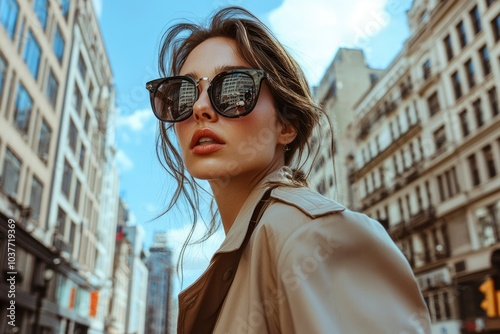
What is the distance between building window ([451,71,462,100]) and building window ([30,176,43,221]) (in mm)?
20829

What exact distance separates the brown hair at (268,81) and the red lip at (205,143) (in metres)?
0.20

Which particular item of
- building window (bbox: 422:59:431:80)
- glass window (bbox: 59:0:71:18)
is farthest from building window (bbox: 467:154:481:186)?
glass window (bbox: 59:0:71:18)

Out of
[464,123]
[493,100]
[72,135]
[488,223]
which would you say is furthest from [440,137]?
[72,135]

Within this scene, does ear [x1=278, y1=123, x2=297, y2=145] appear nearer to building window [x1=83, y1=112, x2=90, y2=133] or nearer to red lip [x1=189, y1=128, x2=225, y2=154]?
red lip [x1=189, y1=128, x2=225, y2=154]

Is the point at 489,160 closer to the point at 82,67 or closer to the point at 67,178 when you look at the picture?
the point at 67,178

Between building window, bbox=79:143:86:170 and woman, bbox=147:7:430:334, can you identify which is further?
building window, bbox=79:143:86:170

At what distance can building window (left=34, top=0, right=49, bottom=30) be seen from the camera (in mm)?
18594

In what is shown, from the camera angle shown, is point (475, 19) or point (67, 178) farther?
point (67, 178)

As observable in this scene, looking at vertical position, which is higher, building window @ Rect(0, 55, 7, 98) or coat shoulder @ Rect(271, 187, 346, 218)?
building window @ Rect(0, 55, 7, 98)

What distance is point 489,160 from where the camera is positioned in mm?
22547

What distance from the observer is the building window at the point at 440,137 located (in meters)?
26.8

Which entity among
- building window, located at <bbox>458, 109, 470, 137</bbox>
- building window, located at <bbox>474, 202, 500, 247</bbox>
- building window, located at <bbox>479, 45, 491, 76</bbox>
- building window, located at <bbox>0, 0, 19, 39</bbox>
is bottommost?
building window, located at <bbox>474, 202, 500, 247</bbox>

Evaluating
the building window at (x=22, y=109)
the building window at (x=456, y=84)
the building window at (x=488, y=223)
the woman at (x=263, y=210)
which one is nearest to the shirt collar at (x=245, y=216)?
the woman at (x=263, y=210)

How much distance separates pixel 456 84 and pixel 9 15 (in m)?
21.2
